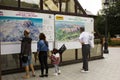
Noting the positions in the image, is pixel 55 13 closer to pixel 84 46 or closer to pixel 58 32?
pixel 58 32

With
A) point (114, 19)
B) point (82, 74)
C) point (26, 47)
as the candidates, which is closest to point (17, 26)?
point (26, 47)

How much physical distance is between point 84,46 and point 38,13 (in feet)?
8.02

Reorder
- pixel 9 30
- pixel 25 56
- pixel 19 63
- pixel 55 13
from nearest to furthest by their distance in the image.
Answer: pixel 25 56 < pixel 9 30 < pixel 19 63 < pixel 55 13

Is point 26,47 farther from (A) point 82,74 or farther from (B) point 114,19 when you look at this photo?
(B) point 114,19

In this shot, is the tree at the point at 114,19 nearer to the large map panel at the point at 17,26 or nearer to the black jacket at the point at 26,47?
the large map panel at the point at 17,26

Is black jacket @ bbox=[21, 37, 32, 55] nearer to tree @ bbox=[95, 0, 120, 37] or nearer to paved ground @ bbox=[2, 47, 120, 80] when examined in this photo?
paved ground @ bbox=[2, 47, 120, 80]

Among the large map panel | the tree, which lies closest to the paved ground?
the large map panel

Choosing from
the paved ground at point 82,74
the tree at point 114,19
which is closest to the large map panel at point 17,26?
the paved ground at point 82,74

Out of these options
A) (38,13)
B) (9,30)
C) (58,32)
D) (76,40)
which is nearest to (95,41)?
(76,40)

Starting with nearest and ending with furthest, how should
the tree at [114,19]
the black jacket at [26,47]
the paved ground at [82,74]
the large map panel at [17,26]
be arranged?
the black jacket at [26,47] → the paved ground at [82,74] → the large map panel at [17,26] → the tree at [114,19]

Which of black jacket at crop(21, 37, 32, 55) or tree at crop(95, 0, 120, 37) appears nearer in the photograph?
black jacket at crop(21, 37, 32, 55)

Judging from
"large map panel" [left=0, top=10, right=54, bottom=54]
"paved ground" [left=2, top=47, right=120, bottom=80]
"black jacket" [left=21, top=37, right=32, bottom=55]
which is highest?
"large map panel" [left=0, top=10, right=54, bottom=54]

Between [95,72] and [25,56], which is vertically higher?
[25,56]

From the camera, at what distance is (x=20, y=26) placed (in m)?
12.8
